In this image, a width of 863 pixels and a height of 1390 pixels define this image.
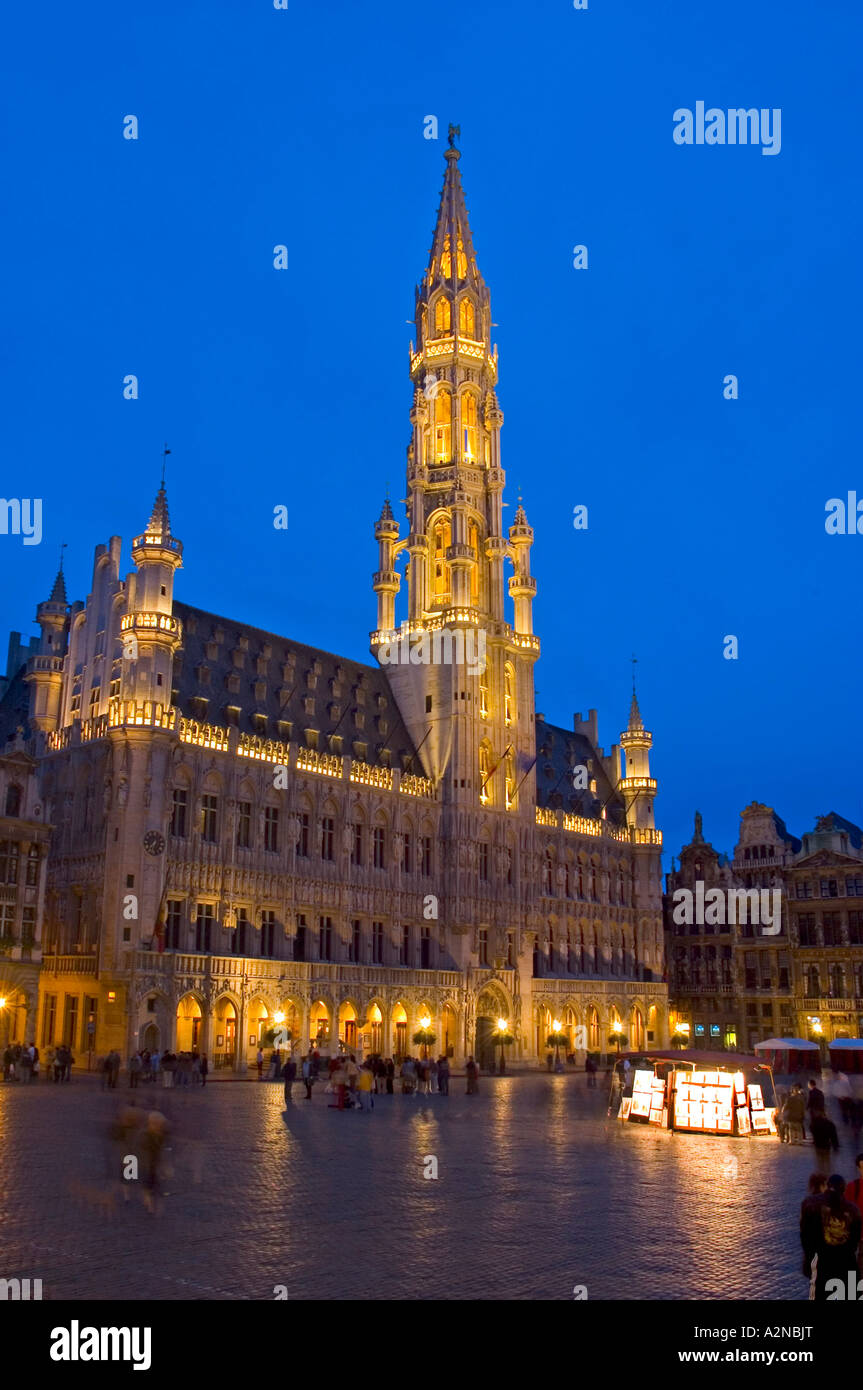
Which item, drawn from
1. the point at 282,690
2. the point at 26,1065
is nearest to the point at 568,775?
the point at 282,690

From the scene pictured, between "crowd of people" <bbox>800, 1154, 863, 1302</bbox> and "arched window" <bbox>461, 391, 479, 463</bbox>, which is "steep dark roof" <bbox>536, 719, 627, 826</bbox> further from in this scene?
"crowd of people" <bbox>800, 1154, 863, 1302</bbox>

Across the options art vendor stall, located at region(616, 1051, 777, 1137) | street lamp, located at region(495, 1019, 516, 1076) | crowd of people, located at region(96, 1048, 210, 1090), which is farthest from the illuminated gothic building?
art vendor stall, located at region(616, 1051, 777, 1137)

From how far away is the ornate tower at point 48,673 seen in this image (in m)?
63.5

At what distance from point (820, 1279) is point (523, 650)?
7389cm

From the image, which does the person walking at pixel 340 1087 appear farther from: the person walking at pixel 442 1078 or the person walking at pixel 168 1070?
the person walking at pixel 168 1070

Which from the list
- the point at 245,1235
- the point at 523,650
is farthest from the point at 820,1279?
the point at 523,650

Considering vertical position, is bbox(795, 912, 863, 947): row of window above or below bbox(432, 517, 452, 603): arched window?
below

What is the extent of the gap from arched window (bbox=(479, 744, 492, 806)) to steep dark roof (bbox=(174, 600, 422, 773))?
4386 millimetres

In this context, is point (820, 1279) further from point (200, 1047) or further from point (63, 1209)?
point (200, 1047)

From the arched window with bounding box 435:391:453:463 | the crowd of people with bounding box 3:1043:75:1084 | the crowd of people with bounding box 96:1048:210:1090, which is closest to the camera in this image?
the crowd of people with bounding box 3:1043:75:1084

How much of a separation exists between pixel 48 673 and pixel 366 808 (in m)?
19.3

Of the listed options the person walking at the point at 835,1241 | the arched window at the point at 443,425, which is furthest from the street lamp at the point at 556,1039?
the person walking at the point at 835,1241

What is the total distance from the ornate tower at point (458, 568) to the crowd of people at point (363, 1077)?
26066 millimetres

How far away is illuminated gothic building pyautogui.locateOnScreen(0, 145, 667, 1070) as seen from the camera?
56.7 metres
